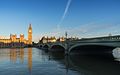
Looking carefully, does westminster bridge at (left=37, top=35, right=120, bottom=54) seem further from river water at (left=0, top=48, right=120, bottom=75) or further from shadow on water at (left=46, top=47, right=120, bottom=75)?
river water at (left=0, top=48, right=120, bottom=75)

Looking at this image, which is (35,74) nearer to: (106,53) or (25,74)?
(25,74)

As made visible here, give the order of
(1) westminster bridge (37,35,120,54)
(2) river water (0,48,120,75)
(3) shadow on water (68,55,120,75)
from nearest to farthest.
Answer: (2) river water (0,48,120,75) → (3) shadow on water (68,55,120,75) → (1) westminster bridge (37,35,120,54)

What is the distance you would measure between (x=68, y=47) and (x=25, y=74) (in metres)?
41.3

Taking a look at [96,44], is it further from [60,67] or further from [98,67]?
[60,67]

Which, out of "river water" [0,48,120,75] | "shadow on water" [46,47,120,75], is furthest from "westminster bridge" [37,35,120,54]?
"river water" [0,48,120,75]

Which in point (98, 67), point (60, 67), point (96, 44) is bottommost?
point (98, 67)

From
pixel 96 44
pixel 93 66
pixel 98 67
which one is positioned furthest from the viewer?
pixel 96 44

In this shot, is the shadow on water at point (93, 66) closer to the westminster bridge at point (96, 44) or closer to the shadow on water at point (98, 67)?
the shadow on water at point (98, 67)

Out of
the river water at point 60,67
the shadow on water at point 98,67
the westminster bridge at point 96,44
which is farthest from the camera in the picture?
the westminster bridge at point 96,44

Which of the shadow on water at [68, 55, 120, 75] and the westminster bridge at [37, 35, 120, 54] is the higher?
the westminster bridge at [37, 35, 120, 54]

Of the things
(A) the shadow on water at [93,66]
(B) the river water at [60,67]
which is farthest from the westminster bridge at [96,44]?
(B) the river water at [60,67]

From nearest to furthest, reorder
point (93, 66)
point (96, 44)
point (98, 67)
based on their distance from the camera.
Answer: point (98, 67), point (93, 66), point (96, 44)

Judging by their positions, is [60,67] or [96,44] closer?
[60,67]

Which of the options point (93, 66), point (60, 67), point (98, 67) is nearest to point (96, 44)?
point (93, 66)
